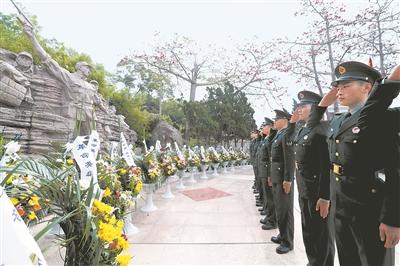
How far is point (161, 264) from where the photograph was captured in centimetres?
268

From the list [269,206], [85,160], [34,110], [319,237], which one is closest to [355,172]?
[319,237]

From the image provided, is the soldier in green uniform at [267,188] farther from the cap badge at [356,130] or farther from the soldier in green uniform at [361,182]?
the cap badge at [356,130]

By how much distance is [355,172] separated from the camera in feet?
5.15

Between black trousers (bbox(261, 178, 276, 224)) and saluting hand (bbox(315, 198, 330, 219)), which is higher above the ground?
saluting hand (bbox(315, 198, 330, 219))

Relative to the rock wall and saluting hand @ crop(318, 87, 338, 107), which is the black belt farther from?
the rock wall

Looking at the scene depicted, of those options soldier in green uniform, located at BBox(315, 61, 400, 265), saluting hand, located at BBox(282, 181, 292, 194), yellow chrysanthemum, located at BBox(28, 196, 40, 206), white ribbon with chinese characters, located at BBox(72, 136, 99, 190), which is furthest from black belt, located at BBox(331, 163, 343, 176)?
yellow chrysanthemum, located at BBox(28, 196, 40, 206)

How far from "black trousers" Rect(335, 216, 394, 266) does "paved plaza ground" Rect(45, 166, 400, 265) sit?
1.25 meters

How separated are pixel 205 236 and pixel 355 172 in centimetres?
243

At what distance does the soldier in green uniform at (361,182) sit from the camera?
139cm

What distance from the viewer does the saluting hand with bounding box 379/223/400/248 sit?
1.33 meters

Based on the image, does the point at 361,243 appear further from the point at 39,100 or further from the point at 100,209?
the point at 39,100

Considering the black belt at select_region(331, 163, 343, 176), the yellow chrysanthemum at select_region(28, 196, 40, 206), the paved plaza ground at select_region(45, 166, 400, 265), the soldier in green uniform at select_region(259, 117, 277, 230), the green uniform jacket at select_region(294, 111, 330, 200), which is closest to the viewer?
the yellow chrysanthemum at select_region(28, 196, 40, 206)

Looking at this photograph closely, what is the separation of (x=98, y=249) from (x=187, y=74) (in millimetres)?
16014

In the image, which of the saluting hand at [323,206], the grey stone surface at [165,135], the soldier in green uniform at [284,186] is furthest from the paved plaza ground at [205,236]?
the grey stone surface at [165,135]
